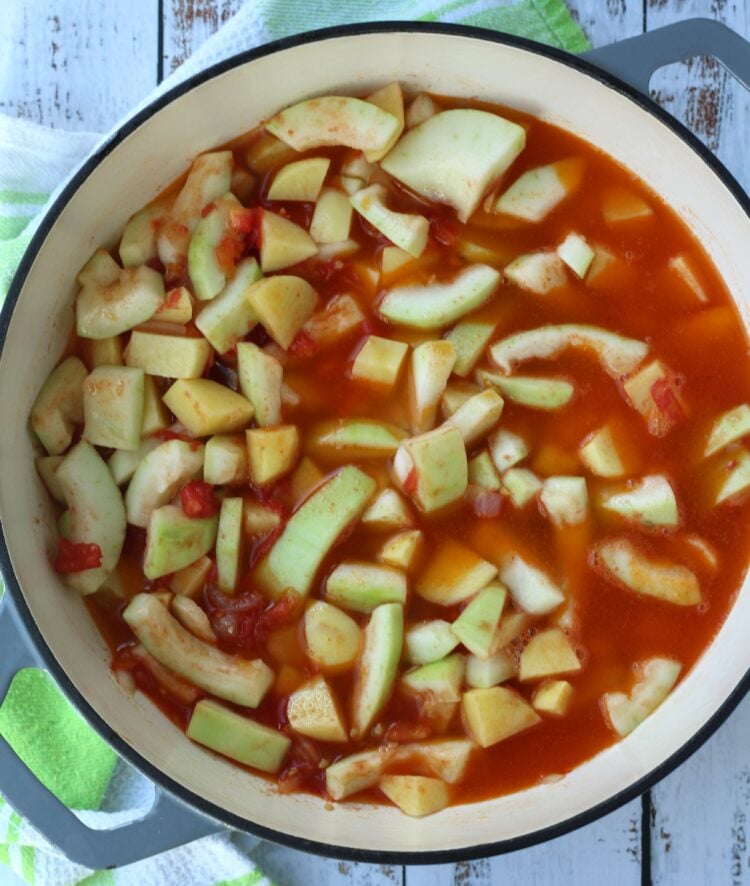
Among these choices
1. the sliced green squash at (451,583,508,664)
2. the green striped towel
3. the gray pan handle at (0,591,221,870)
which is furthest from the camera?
the green striped towel

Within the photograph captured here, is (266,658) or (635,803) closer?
(266,658)

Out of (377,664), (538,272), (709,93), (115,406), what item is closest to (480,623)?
(377,664)

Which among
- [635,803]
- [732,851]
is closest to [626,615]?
[635,803]

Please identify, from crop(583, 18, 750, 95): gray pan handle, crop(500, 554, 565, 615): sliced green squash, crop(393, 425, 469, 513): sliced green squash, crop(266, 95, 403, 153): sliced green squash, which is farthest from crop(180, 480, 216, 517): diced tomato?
crop(583, 18, 750, 95): gray pan handle

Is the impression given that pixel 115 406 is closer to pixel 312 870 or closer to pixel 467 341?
pixel 467 341

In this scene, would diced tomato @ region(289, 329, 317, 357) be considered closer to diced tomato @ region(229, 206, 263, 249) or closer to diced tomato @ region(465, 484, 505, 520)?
diced tomato @ region(229, 206, 263, 249)

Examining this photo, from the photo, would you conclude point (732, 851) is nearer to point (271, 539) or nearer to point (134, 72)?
point (271, 539)
